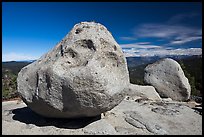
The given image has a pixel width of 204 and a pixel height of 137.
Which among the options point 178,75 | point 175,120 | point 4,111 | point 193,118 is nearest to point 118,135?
point 175,120

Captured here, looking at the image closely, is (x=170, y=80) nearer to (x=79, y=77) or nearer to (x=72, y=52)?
(x=72, y=52)

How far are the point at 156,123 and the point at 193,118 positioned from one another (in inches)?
77.7

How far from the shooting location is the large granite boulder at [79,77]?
7812 millimetres

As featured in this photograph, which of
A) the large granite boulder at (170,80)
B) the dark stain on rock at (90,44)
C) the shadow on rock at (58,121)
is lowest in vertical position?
the shadow on rock at (58,121)

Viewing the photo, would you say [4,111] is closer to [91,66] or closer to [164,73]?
[91,66]

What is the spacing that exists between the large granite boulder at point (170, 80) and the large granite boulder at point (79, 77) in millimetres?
7286

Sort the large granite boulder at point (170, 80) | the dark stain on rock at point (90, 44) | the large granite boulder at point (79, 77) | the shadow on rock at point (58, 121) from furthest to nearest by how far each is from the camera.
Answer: the large granite boulder at point (170, 80)
the shadow on rock at point (58, 121)
the dark stain on rock at point (90, 44)
the large granite boulder at point (79, 77)

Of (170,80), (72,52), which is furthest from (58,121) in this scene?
(170,80)

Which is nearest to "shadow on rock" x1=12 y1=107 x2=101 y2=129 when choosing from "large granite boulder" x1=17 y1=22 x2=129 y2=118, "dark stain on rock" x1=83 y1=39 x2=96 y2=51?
"large granite boulder" x1=17 y1=22 x2=129 y2=118

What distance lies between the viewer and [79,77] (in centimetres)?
777

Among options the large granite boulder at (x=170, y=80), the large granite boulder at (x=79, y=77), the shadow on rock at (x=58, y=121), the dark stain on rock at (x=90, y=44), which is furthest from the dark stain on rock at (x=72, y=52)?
the large granite boulder at (x=170, y=80)

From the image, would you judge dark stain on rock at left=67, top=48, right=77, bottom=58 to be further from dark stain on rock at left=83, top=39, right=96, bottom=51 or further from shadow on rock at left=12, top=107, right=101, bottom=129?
shadow on rock at left=12, top=107, right=101, bottom=129

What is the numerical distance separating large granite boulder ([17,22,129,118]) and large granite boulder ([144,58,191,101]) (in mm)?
7286

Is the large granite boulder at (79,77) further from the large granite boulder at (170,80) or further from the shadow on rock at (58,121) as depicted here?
the large granite boulder at (170,80)
